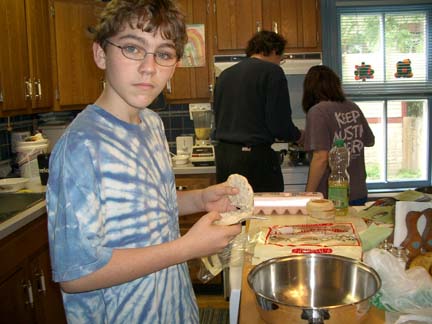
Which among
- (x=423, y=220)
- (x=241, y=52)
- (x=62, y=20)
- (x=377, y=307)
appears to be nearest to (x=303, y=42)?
(x=241, y=52)

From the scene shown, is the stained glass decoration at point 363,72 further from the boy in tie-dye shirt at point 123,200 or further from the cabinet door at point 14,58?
the boy in tie-dye shirt at point 123,200

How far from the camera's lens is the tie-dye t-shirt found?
84 cm

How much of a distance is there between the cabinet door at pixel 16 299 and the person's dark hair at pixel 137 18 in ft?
4.28

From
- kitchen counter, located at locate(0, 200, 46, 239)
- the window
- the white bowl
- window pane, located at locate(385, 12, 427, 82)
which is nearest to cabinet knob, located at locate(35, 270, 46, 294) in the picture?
kitchen counter, located at locate(0, 200, 46, 239)

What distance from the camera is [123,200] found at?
0.93 metres

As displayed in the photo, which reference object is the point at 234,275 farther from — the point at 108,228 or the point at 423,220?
the point at 423,220

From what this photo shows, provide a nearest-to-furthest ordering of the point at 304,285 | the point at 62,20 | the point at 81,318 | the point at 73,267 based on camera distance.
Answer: the point at 73,267 < the point at 81,318 < the point at 304,285 < the point at 62,20

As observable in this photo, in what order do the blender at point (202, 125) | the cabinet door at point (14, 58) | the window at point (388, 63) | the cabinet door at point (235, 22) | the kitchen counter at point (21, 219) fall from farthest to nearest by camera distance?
the window at point (388, 63) → the blender at point (202, 125) → the cabinet door at point (235, 22) → the cabinet door at point (14, 58) → the kitchen counter at point (21, 219)

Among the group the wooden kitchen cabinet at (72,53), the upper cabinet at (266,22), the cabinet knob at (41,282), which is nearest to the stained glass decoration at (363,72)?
the upper cabinet at (266,22)

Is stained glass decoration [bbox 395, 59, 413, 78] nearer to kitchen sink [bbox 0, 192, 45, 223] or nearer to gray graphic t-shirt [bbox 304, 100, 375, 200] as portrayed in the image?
gray graphic t-shirt [bbox 304, 100, 375, 200]

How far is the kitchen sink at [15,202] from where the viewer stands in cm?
202

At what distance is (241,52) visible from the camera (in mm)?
3479

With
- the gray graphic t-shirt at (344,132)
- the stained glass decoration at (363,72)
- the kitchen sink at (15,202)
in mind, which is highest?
the stained glass decoration at (363,72)

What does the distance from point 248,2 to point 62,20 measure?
132 cm
